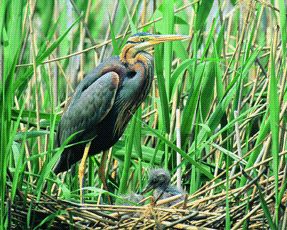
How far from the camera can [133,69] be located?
2479 mm

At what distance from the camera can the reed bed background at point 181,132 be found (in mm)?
1651

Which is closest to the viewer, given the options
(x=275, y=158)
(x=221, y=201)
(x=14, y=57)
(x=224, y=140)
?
(x=275, y=158)

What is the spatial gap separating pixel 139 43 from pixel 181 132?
0.55 meters

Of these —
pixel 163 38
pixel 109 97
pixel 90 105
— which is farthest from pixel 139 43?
pixel 90 105

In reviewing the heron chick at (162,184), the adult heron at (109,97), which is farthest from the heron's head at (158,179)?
the adult heron at (109,97)

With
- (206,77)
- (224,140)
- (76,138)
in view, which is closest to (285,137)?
(224,140)

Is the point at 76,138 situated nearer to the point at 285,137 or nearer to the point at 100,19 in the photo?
the point at 285,137

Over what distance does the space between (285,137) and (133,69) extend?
→ 96cm

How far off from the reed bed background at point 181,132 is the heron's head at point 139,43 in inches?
2.0

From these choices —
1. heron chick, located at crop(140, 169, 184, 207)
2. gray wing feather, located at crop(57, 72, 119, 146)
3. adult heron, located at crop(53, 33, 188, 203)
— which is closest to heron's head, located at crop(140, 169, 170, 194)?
heron chick, located at crop(140, 169, 184, 207)

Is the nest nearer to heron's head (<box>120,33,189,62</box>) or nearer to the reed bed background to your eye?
the reed bed background

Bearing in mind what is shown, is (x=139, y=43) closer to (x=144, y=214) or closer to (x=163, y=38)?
(x=163, y=38)

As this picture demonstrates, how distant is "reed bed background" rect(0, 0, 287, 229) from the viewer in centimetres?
165

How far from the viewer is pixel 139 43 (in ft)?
7.95
